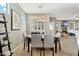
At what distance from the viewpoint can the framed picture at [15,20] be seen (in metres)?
4.64

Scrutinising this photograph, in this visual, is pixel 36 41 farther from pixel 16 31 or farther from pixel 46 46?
pixel 16 31

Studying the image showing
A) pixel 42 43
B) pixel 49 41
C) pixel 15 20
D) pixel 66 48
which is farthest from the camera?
pixel 66 48

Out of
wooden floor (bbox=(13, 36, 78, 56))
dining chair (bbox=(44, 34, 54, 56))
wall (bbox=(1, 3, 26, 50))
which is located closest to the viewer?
wall (bbox=(1, 3, 26, 50))

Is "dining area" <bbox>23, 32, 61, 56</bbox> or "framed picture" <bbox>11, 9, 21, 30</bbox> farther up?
"framed picture" <bbox>11, 9, 21, 30</bbox>

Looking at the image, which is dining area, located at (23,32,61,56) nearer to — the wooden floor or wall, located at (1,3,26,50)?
the wooden floor

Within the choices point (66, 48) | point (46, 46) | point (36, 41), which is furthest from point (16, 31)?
point (66, 48)

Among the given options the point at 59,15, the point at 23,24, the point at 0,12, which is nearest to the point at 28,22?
the point at 23,24

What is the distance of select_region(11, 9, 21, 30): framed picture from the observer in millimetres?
4637

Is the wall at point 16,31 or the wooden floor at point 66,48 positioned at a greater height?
the wall at point 16,31

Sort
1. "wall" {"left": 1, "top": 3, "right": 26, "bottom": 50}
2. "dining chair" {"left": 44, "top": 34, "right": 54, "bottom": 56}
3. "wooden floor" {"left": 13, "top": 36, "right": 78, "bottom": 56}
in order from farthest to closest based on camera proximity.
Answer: "wooden floor" {"left": 13, "top": 36, "right": 78, "bottom": 56} < "dining chair" {"left": 44, "top": 34, "right": 54, "bottom": 56} < "wall" {"left": 1, "top": 3, "right": 26, "bottom": 50}

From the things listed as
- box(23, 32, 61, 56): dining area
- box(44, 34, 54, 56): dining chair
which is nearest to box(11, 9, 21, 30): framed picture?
box(23, 32, 61, 56): dining area

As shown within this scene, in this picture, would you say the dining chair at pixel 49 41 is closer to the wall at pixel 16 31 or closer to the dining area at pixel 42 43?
the dining area at pixel 42 43

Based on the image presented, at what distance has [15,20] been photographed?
4.87 meters

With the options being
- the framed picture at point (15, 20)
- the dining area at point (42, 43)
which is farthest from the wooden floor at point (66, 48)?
the framed picture at point (15, 20)
